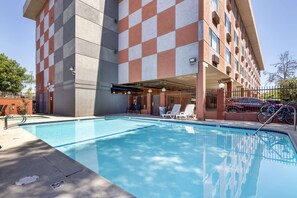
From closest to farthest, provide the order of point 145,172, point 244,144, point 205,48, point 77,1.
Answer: point 145,172 → point 244,144 → point 205,48 → point 77,1

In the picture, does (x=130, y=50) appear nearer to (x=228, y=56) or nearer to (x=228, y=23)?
(x=228, y=56)

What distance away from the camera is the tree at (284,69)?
22.3 meters

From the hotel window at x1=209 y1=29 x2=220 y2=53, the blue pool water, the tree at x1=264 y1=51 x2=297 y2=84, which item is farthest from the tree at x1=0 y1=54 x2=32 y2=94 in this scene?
the tree at x1=264 y1=51 x2=297 y2=84

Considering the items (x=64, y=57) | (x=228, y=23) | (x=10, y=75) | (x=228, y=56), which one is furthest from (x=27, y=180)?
(x=10, y=75)

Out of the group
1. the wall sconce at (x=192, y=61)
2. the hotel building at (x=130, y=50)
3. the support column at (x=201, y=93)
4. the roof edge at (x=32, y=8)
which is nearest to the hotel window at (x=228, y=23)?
the hotel building at (x=130, y=50)

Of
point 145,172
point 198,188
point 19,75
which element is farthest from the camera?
point 19,75

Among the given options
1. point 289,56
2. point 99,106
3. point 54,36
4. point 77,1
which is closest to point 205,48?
point 99,106

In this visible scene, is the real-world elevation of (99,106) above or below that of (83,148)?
above

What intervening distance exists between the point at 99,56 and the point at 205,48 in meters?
9.82

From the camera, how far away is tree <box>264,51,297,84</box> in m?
22.3

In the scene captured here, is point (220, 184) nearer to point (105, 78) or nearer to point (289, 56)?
point (105, 78)

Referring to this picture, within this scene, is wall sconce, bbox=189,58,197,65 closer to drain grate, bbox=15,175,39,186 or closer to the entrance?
the entrance

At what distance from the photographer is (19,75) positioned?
25938mm

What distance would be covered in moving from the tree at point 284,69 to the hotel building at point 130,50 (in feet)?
33.2
